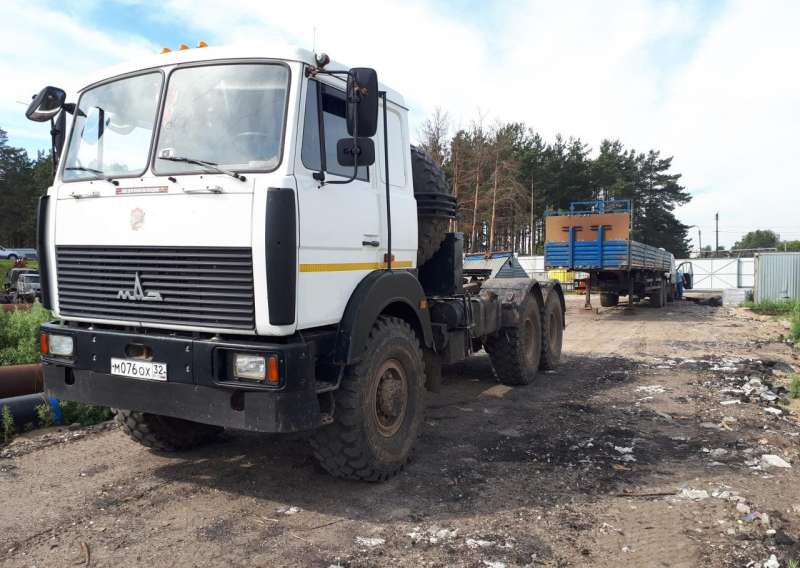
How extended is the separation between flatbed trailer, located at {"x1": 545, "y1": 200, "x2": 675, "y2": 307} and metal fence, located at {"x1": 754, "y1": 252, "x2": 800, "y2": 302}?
205 inches

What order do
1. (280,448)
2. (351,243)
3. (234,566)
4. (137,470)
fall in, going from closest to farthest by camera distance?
(234,566), (351,243), (137,470), (280,448)

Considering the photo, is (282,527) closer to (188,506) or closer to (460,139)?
(188,506)

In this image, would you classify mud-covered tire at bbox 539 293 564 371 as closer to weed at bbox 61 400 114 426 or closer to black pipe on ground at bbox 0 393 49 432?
weed at bbox 61 400 114 426

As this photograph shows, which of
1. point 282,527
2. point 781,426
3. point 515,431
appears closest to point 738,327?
point 781,426

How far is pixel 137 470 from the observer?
4508 mm

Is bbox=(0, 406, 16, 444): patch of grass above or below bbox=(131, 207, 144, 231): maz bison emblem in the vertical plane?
below

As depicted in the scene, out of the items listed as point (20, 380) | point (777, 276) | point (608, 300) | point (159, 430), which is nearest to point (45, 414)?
point (20, 380)

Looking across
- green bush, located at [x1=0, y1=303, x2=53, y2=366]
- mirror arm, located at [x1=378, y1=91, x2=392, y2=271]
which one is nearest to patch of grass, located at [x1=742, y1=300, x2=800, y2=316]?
mirror arm, located at [x1=378, y1=91, x2=392, y2=271]

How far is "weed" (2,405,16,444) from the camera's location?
17.2 feet

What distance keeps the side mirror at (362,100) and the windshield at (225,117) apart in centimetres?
41

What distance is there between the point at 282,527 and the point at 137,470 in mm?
1577

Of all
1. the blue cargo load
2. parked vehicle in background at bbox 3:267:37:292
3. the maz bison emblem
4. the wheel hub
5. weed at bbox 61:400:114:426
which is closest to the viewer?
the maz bison emblem

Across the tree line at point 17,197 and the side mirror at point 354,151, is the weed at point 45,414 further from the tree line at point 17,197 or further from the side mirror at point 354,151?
the tree line at point 17,197

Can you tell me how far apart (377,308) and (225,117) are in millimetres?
1606
